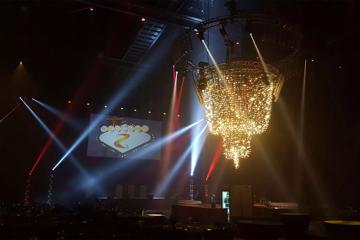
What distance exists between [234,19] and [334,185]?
19.2 ft

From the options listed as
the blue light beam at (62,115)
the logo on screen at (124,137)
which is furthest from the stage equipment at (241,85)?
the blue light beam at (62,115)

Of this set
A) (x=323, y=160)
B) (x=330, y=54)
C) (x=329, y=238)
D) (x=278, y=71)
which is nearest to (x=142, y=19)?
(x=278, y=71)

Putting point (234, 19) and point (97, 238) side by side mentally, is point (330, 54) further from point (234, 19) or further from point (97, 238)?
point (97, 238)

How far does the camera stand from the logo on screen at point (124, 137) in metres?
11.8

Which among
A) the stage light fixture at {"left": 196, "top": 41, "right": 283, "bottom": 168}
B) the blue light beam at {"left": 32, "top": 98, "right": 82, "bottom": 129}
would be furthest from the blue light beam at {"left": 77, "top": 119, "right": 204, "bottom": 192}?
the stage light fixture at {"left": 196, "top": 41, "right": 283, "bottom": 168}

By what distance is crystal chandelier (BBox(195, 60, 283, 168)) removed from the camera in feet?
18.6

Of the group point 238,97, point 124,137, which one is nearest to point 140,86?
point 124,137

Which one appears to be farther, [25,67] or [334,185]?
[25,67]

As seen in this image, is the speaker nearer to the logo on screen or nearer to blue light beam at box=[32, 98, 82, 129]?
the logo on screen

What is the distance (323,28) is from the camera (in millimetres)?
7910

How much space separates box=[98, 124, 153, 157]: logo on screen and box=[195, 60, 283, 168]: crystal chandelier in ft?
21.2

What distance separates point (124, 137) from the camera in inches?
476

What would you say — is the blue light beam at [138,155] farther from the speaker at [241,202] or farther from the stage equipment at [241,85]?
the stage equipment at [241,85]

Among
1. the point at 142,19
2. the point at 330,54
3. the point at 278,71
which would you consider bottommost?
the point at 278,71
